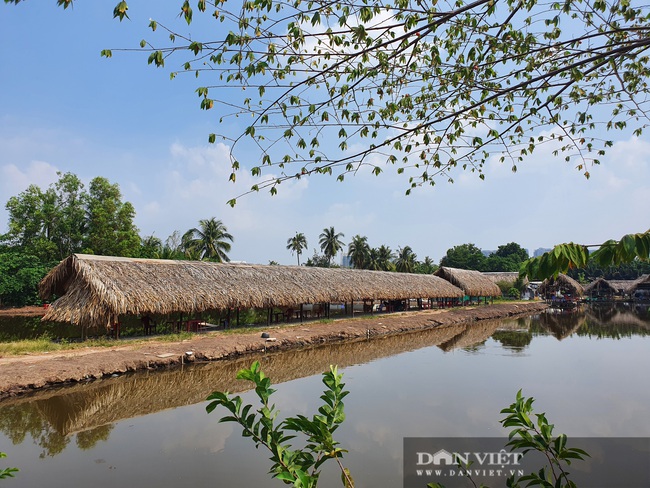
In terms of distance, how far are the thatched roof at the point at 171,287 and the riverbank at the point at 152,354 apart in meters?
1.19

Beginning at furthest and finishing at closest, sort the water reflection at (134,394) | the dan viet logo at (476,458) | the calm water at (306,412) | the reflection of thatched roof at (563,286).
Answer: the reflection of thatched roof at (563,286) < the water reflection at (134,394) < the calm water at (306,412) < the dan viet logo at (476,458)

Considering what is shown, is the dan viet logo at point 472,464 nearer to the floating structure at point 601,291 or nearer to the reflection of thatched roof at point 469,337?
the reflection of thatched roof at point 469,337

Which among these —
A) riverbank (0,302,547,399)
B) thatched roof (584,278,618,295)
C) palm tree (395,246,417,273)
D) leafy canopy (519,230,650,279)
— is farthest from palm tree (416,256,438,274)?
leafy canopy (519,230,650,279)

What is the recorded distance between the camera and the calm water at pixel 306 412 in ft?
17.2

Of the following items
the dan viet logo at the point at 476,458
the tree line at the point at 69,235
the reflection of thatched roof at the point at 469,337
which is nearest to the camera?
the dan viet logo at the point at 476,458

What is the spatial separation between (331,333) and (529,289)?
4454 centimetres

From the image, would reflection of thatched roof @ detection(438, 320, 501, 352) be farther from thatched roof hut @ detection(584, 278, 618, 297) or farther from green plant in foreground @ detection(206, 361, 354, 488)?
thatched roof hut @ detection(584, 278, 618, 297)

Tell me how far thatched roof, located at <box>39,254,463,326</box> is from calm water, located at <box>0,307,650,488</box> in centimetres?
351

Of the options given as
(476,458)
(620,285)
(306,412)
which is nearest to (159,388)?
(306,412)

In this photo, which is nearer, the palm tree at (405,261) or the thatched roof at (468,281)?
the thatched roof at (468,281)

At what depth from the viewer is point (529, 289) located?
5234cm

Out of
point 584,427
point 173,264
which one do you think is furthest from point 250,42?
point 173,264

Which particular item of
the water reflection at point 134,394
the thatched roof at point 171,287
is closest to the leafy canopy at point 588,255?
the water reflection at point 134,394

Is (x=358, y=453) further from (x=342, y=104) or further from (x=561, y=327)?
(x=561, y=327)
